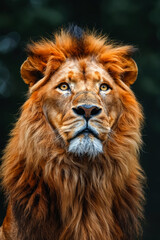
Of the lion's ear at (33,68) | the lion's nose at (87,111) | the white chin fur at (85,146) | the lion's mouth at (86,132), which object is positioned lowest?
the white chin fur at (85,146)

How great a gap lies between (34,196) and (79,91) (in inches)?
32.4

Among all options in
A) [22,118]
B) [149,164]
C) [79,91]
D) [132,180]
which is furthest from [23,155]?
[149,164]

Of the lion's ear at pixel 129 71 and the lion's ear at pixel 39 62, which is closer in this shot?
the lion's ear at pixel 39 62

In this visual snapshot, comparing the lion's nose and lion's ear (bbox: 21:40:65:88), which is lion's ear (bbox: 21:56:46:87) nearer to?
lion's ear (bbox: 21:40:65:88)

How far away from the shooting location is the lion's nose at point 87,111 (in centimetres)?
254

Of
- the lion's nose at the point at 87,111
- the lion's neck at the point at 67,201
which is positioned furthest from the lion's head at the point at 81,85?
the lion's neck at the point at 67,201

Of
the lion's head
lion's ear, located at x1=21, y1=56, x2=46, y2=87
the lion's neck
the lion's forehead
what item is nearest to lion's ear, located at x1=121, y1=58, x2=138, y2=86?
the lion's head

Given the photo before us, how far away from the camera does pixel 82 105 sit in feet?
8.41

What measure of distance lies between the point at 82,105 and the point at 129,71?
800 mm

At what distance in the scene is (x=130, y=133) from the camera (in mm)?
2986

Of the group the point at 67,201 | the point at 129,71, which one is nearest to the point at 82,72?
the point at 129,71

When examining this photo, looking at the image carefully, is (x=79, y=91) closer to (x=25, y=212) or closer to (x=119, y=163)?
(x=119, y=163)

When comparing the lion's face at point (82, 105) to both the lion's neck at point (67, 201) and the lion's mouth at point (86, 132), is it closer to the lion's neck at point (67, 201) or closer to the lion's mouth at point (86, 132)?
the lion's mouth at point (86, 132)

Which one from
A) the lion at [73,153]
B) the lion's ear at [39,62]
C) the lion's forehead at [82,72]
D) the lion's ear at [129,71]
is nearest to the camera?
the lion at [73,153]
